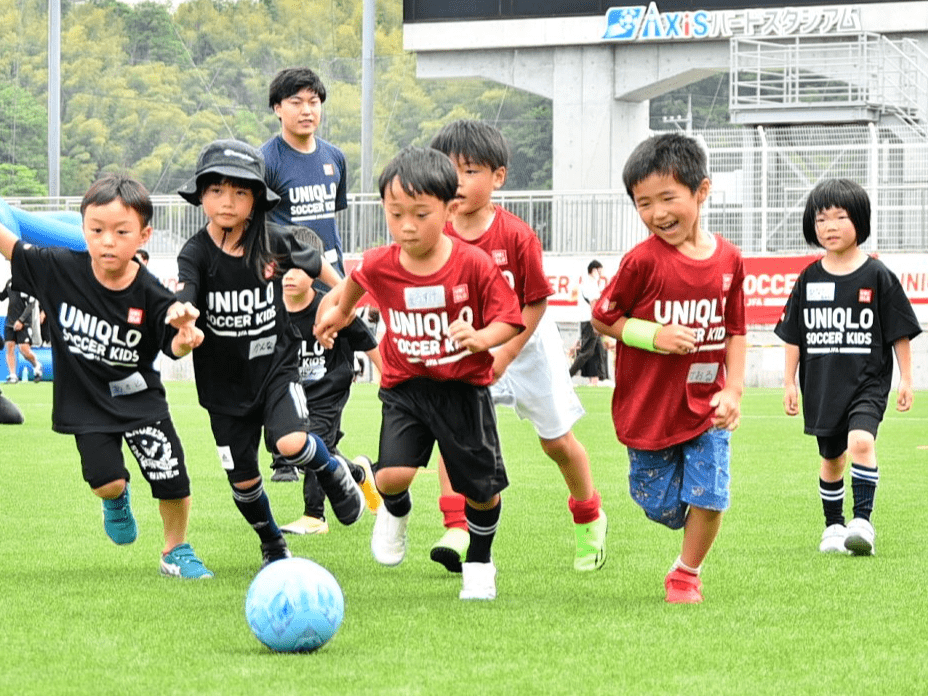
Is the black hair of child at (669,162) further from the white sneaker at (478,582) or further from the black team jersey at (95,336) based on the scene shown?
the black team jersey at (95,336)

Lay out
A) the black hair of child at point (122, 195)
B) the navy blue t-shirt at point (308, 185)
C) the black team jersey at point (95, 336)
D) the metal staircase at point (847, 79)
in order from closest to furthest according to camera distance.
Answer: the black hair of child at point (122, 195), the black team jersey at point (95, 336), the navy blue t-shirt at point (308, 185), the metal staircase at point (847, 79)

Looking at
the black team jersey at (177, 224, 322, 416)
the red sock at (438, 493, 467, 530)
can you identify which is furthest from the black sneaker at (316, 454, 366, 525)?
the black team jersey at (177, 224, 322, 416)

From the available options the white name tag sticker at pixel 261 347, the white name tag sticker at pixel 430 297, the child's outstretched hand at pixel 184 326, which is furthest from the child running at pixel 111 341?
the white name tag sticker at pixel 430 297

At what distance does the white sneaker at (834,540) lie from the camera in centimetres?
739

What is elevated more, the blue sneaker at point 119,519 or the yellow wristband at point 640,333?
the yellow wristband at point 640,333

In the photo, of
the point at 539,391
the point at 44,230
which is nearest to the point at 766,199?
the point at 44,230

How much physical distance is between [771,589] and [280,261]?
2.44 m

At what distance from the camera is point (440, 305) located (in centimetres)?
570

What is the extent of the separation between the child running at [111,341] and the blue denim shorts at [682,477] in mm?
1898

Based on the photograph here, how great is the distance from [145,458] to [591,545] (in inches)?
77.6

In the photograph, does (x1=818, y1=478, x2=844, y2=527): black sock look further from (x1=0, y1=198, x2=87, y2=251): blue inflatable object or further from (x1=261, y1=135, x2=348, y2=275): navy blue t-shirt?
(x1=0, y1=198, x2=87, y2=251): blue inflatable object

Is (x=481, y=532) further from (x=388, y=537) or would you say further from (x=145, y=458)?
(x=145, y=458)

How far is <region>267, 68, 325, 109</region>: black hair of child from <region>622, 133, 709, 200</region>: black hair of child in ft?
9.27

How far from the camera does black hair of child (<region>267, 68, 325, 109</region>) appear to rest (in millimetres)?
8102
